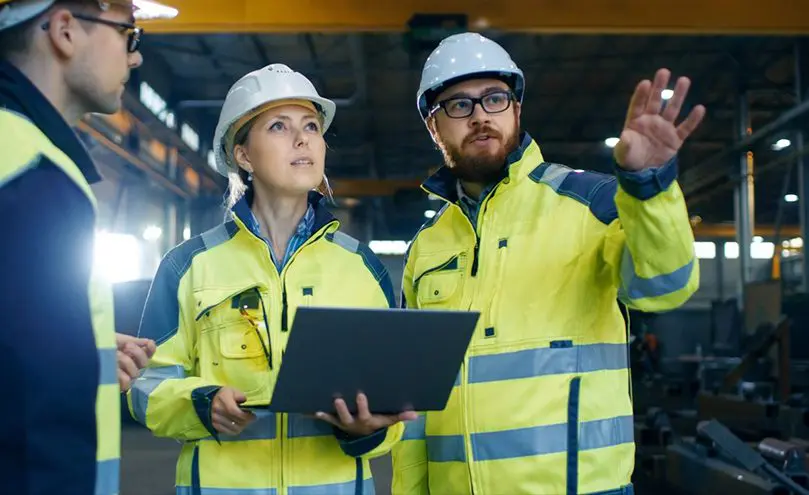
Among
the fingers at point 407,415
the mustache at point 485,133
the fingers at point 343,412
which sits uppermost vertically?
the mustache at point 485,133

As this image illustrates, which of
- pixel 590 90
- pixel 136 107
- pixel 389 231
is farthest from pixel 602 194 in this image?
pixel 389 231

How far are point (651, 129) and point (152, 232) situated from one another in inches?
529

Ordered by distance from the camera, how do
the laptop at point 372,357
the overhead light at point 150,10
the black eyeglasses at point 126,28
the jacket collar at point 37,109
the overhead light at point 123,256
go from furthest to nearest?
the overhead light at point 123,256, the overhead light at point 150,10, the laptop at point 372,357, the black eyeglasses at point 126,28, the jacket collar at point 37,109

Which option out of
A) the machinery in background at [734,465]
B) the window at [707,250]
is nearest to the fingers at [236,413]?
the machinery in background at [734,465]

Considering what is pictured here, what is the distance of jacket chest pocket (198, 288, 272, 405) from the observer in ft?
6.60

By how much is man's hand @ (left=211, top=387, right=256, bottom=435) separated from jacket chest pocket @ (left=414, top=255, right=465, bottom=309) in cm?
63

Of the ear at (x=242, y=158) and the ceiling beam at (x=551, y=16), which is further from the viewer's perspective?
the ceiling beam at (x=551, y=16)

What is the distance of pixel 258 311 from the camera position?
6.68ft

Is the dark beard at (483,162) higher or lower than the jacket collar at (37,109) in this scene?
higher

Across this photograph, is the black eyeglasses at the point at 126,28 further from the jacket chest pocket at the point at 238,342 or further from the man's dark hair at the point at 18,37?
the jacket chest pocket at the point at 238,342

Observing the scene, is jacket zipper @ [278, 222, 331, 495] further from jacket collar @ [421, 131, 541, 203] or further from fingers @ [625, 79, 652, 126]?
fingers @ [625, 79, 652, 126]

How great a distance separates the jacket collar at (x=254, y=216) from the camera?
2.12 meters

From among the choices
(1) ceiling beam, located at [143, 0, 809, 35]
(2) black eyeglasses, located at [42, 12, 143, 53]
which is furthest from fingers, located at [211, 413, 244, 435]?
(1) ceiling beam, located at [143, 0, 809, 35]

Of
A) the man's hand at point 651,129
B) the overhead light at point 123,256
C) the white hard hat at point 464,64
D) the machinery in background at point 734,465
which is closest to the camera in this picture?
the man's hand at point 651,129
